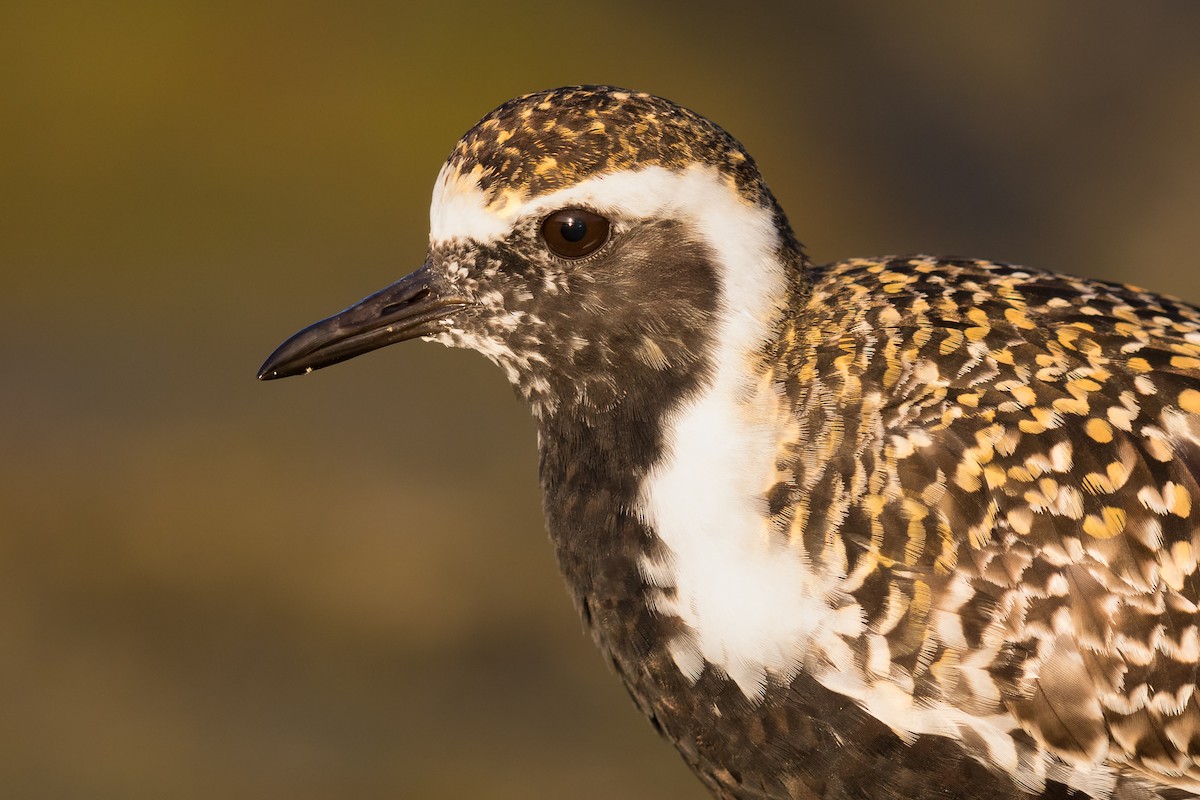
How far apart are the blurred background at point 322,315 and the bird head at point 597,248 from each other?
4899mm

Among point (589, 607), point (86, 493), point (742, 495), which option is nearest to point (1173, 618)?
point (742, 495)

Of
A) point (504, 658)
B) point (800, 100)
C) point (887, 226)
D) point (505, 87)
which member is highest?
point (505, 87)

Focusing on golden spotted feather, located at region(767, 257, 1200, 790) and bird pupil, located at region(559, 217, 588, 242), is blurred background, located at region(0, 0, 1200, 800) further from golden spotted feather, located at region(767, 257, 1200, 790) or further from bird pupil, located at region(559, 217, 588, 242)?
bird pupil, located at region(559, 217, 588, 242)

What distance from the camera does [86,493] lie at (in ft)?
27.7

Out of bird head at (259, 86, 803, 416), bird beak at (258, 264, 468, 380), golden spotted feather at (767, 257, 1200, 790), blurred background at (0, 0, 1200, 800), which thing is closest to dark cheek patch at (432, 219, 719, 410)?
bird head at (259, 86, 803, 416)

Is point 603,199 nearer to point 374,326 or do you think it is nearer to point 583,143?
point 583,143

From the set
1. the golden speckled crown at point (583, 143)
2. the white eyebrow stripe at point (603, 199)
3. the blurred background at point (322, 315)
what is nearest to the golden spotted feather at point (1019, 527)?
the white eyebrow stripe at point (603, 199)

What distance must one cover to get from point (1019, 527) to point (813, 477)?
493 millimetres

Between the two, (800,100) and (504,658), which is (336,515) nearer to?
(504,658)

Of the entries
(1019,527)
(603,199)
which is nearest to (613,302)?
(603,199)

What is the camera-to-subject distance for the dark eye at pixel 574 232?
338cm

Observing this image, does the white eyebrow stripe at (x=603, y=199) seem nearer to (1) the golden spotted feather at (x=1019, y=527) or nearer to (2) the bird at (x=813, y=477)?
(2) the bird at (x=813, y=477)

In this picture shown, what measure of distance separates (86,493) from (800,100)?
7.45m

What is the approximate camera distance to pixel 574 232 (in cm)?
340
